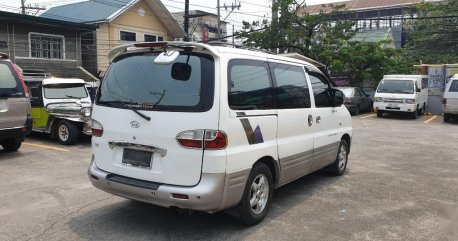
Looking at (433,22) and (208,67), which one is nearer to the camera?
(208,67)

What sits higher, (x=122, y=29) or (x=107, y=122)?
(x=122, y=29)

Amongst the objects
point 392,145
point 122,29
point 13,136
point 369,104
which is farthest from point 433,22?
point 13,136

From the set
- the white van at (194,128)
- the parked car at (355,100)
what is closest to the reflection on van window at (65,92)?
the white van at (194,128)

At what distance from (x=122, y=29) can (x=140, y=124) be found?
2381 centimetres

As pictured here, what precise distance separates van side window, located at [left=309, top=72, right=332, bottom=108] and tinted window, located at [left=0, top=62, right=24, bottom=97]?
238 inches

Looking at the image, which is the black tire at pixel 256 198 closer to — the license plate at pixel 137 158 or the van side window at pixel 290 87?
the van side window at pixel 290 87

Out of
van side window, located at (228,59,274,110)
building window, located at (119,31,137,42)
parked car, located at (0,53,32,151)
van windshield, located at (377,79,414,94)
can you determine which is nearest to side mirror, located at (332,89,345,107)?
van side window, located at (228,59,274,110)

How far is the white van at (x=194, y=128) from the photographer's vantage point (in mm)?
4199

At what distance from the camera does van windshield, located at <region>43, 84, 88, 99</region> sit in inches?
457

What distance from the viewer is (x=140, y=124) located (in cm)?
446

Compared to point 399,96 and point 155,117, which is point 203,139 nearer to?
point 155,117

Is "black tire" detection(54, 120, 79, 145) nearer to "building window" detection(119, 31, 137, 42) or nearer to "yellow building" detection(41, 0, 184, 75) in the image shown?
"yellow building" detection(41, 0, 184, 75)

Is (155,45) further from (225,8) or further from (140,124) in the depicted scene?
(225,8)

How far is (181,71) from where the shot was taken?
4.40 meters
